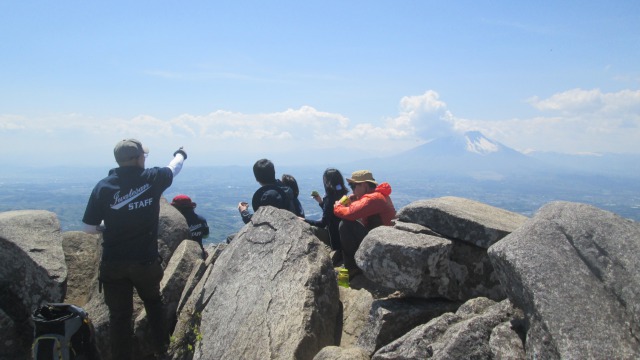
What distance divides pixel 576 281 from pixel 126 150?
25.3 feet

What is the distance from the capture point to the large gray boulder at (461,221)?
25.4ft

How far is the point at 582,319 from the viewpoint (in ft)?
15.4

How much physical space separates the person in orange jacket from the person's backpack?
5.57 m

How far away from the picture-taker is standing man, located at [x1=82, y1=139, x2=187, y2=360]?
8047 millimetres

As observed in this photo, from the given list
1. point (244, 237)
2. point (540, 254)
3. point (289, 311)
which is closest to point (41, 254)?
point (244, 237)

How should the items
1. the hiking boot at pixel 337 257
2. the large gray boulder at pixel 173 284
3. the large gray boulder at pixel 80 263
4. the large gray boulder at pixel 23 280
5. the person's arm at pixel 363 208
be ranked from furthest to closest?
the hiking boot at pixel 337 257 → the large gray boulder at pixel 80 263 → the person's arm at pixel 363 208 → the large gray boulder at pixel 173 284 → the large gray boulder at pixel 23 280

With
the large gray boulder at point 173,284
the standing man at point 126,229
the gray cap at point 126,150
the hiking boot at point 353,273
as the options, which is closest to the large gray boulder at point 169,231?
the large gray boulder at point 173,284

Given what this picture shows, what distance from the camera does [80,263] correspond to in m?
11.1

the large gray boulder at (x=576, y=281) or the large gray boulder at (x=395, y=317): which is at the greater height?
the large gray boulder at (x=576, y=281)

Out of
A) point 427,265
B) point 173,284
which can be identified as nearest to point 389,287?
point 427,265

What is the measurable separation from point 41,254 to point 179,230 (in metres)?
3.32

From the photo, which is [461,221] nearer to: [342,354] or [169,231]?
[342,354]

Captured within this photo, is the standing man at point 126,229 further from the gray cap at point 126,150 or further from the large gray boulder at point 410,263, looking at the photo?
the large gray boulder at point 410,263

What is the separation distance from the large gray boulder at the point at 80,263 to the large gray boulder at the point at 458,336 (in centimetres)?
800
